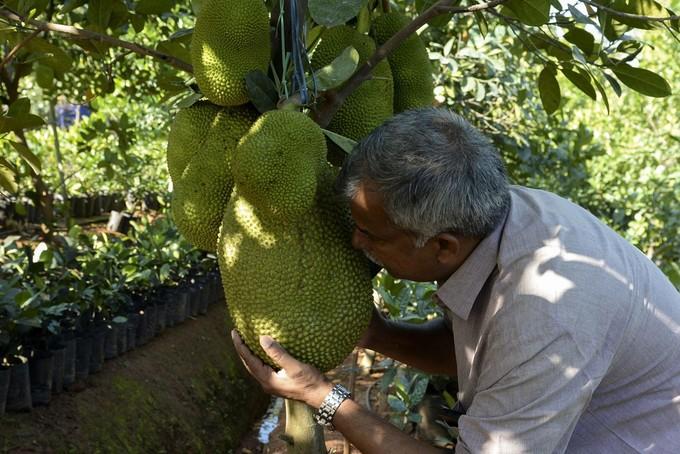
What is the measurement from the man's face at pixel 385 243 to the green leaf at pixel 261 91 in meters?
0.20

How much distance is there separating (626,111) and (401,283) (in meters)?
6.28

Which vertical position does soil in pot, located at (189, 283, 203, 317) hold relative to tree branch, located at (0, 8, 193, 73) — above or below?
below

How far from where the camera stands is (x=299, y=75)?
1.11m

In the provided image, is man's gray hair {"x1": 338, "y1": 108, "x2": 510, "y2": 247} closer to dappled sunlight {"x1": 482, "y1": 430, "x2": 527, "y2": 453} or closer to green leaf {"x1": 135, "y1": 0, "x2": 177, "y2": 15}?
dappled sunlight {"x1": 482, "y1": 430, "x2": 527, "y2": 453}

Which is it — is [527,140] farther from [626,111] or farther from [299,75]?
[626,111]

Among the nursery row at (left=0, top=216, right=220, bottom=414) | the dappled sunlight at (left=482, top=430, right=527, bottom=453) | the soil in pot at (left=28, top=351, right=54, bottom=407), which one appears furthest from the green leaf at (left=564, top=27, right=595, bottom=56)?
the soil in pot at (left=28, top=351, right=54, bottom=407)

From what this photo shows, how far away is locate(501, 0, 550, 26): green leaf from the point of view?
1116 mm

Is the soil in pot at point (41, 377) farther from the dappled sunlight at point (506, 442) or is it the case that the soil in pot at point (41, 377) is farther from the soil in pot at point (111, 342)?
the dappled sunlight at point (506, 442)

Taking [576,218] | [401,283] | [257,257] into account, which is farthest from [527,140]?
[257,257]

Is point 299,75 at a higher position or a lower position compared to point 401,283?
higher

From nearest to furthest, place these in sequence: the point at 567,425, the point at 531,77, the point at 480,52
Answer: the point at 567,425 < the point at 480,52 < the point at 531,77

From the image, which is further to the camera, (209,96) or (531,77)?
(531,77)

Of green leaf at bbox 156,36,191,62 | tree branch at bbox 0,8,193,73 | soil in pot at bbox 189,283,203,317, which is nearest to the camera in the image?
tree branch at bbox 0,8,193,73

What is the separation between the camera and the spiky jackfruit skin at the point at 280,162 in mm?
1020
